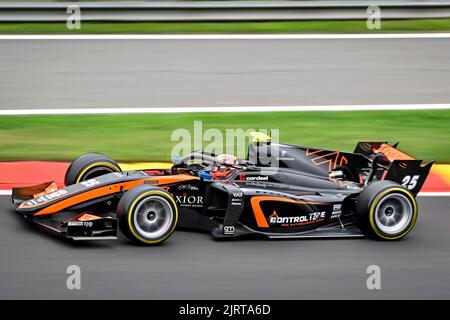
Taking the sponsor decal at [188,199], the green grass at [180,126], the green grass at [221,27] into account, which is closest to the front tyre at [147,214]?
the sponsor decal at [188,199]

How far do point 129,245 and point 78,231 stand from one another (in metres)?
0.52

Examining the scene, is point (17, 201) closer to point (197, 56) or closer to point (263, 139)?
point (263, 139)

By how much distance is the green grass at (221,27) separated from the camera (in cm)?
1619

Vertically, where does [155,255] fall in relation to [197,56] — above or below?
below

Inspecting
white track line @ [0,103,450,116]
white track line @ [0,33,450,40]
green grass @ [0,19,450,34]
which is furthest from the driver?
green grass @ [0,19,450,34]

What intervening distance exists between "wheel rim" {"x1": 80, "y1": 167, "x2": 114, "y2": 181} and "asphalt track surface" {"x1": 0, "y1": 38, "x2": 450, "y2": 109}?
4.78 metres

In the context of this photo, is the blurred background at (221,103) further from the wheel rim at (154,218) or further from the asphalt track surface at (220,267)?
the wheel rim at (154,218)

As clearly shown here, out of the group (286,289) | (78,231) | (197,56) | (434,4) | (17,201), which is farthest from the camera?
(434,4)

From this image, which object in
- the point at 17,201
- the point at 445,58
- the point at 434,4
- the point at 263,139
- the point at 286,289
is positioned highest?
the point at 434,4

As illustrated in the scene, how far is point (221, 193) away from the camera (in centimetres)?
778

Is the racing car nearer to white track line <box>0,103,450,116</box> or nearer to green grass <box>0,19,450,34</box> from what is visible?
white track line <box>0,103,450,116</box>

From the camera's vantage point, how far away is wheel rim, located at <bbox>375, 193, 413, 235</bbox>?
7.82 meters

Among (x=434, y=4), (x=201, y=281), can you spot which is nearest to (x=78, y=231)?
(x=201, y=281)

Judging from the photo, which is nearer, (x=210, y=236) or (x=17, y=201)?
(x=210, y=236)
